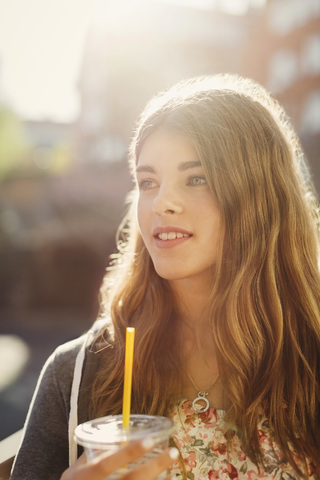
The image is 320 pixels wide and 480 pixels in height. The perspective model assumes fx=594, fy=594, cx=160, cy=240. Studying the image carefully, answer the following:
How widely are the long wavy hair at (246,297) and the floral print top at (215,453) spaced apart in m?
0.03

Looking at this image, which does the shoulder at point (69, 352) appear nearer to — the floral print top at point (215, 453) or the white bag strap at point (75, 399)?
the white bag strap at point (75, 399)

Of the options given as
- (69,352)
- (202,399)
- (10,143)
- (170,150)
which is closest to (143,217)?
(170,150)

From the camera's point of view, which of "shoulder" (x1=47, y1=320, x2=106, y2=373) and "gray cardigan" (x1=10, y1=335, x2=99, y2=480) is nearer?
"gray cardigan" (x1=10, y1=335, x2=99, y2=480)

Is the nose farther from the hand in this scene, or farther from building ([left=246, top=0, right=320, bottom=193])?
building ([left=246, top=0, right=320, bottom=193])

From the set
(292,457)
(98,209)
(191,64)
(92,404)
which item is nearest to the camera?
(292,457)

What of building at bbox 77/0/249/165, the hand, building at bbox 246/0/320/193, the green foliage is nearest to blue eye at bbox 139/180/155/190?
the hand

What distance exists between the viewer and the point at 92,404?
1891 mm

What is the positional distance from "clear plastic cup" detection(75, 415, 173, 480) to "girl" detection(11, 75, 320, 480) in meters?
0.50

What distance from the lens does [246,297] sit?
6.54 feet

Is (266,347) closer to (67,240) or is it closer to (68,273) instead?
(68,273)

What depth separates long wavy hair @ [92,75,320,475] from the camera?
6.14 feet

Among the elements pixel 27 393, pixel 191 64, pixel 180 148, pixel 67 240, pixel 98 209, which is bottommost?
pixel 27 393

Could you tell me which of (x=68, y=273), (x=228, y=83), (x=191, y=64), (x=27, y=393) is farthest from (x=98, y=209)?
(x=228, y=83)

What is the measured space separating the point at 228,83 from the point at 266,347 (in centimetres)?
101
